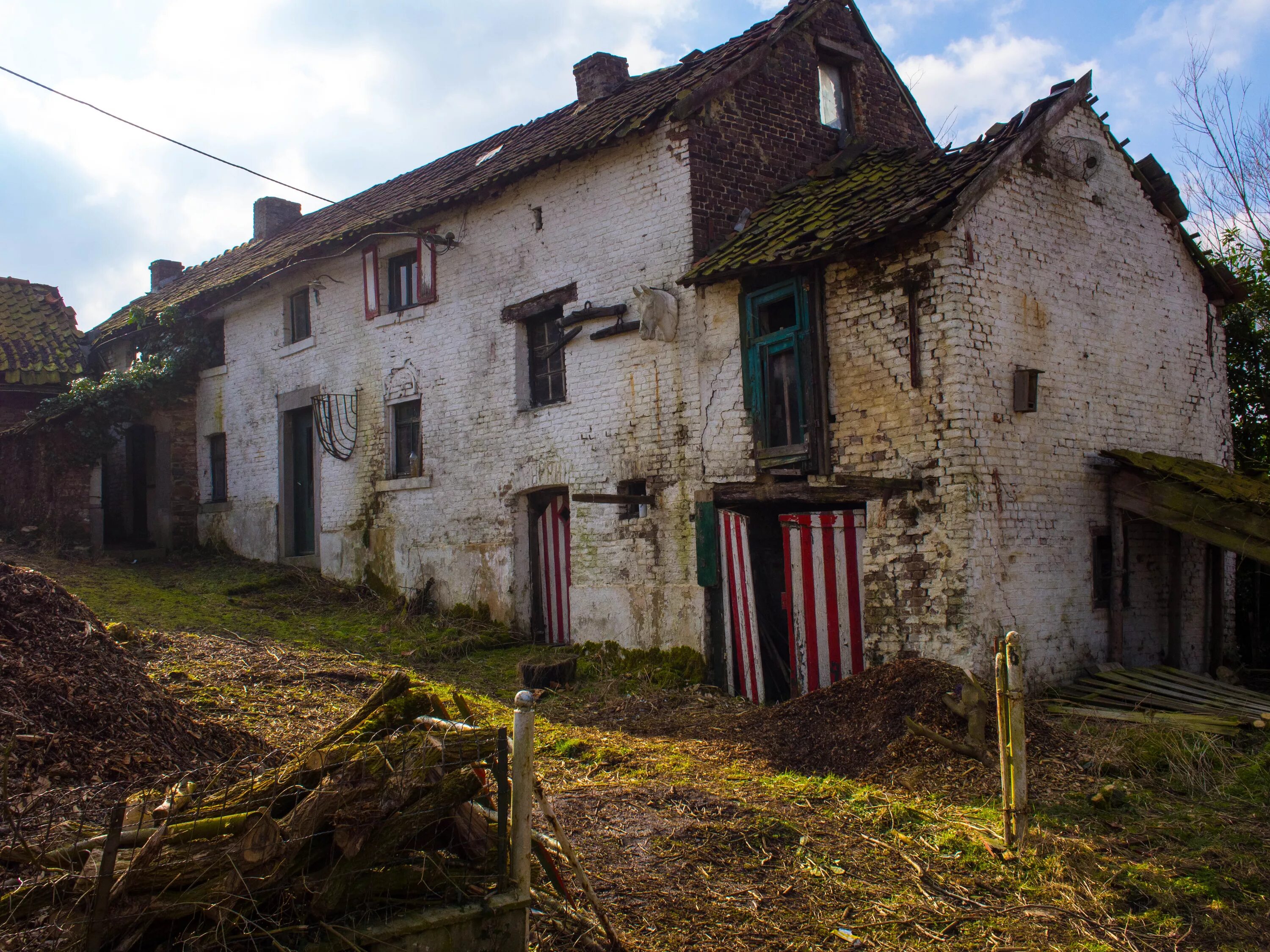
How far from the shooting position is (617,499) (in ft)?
36.2

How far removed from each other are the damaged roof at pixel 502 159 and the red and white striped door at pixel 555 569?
434 centimetres

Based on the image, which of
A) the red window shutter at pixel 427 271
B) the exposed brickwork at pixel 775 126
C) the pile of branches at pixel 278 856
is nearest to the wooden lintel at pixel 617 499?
the exposed brickwork at pixel 775 126

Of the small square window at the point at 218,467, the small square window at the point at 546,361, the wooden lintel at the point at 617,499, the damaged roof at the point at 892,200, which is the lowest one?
the wooden lintel at the point at 617,499

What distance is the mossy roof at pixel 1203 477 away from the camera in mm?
8758

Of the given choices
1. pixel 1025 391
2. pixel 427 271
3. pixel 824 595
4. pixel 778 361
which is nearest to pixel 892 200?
pixel 778 361

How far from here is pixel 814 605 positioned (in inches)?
381

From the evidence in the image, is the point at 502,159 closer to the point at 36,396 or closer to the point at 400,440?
the point at 400,440

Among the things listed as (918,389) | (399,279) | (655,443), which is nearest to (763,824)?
(918,389)

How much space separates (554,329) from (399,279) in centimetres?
365

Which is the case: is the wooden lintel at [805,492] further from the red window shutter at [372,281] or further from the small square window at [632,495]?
the red window shutter at [372,281]

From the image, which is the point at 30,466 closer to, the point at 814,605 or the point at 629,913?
the point at 814,605

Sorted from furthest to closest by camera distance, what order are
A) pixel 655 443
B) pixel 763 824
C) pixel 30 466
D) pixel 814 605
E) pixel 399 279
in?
pixel 30 466
pixel 399 279
pixel 655 443
pixel 814 605
pixel 763 824

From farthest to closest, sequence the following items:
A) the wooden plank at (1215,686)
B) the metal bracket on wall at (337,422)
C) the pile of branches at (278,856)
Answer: the metal bracket on wall at (337,422)
the wooden plank at (1215,686)
the pile of branches at (278,856)

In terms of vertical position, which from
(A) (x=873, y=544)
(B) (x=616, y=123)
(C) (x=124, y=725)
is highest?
(B) (x=616, y=123)
